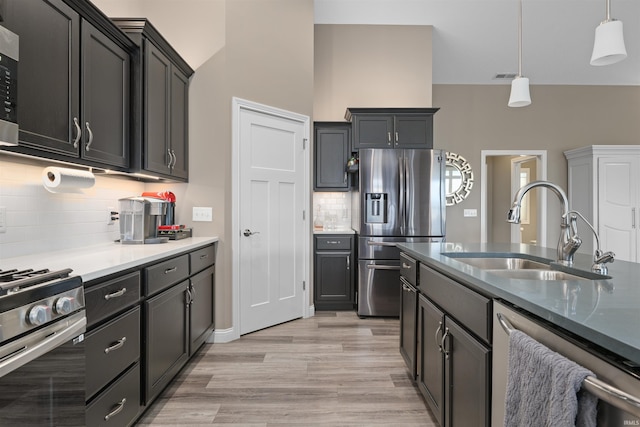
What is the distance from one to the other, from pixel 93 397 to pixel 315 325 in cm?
247

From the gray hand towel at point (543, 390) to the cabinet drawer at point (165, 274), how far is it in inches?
69.4

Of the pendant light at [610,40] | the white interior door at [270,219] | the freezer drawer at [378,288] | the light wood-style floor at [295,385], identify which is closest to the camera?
the pendant light at [610,40]

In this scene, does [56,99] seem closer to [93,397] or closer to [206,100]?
[93,397]

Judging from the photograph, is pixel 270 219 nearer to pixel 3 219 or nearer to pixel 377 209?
pixel 377 209

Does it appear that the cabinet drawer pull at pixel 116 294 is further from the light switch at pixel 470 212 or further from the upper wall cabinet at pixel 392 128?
the light switch at pixel 470 212

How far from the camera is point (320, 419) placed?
81.7 inches

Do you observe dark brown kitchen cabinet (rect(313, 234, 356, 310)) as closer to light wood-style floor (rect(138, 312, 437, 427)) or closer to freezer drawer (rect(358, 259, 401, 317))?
freezer drawer (rect(358, 259, 401, 317))

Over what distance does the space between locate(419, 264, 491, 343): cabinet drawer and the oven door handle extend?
4.84ft

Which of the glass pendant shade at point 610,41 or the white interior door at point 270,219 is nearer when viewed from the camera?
the glass pendant shade at point 610,41

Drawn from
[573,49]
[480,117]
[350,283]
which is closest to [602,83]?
[573,49]

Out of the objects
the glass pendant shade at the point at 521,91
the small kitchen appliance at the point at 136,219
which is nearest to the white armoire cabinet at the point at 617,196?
the glass pendant shade at the point at 521,91

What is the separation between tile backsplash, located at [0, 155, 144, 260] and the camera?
184cm

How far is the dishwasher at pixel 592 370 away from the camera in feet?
2.19

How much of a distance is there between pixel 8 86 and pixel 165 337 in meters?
1.52
